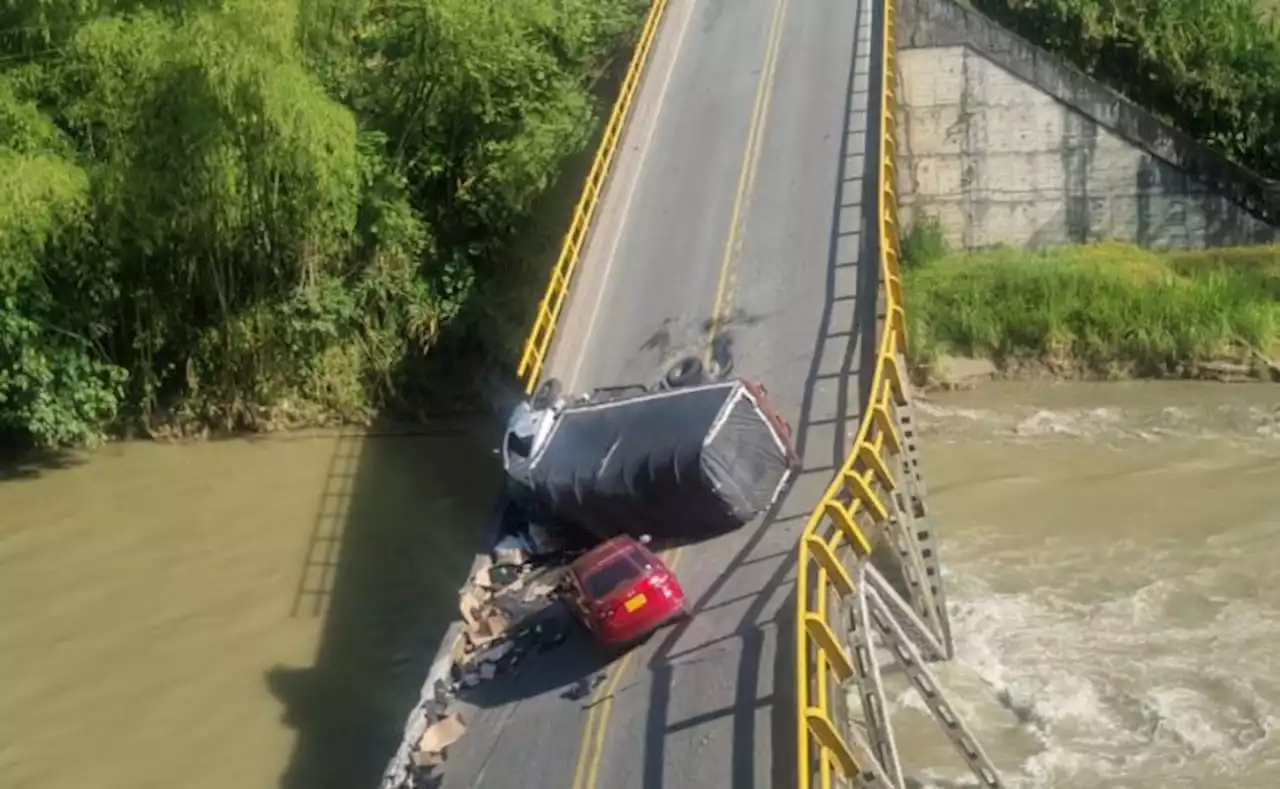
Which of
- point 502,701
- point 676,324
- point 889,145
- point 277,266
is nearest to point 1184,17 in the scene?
point 889,145

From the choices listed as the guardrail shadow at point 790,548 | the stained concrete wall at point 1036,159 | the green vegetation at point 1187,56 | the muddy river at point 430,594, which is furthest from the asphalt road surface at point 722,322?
the green vegetation at point 1187,56

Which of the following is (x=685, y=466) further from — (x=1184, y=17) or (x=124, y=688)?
(x=1184, y=17)

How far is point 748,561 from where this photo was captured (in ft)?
57.1

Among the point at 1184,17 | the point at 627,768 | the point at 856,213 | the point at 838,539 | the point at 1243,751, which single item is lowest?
the point at 1243,751

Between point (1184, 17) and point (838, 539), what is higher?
point (1184, 17)

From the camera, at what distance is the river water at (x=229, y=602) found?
19.2 meters

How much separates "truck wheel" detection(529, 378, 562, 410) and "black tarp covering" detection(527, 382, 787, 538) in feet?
3.78

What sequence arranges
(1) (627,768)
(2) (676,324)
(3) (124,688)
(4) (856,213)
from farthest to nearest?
1. (4) (856,213)
2. (2) (676,324)
3. (3) (124,688)
4. (1) (627,768)

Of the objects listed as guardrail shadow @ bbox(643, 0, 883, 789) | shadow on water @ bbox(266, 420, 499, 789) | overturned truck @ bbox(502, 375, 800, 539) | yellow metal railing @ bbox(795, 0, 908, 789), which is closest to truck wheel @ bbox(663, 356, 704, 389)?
overturned truck @ bbox(502, 375, 800, 539)

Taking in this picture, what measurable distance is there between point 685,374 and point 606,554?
3.94m

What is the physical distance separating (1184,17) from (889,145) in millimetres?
10437

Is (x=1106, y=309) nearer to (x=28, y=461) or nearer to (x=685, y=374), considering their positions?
(x=685, y=374)

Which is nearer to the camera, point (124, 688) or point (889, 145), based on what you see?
point (124, 688)

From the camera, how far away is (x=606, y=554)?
1672cm
